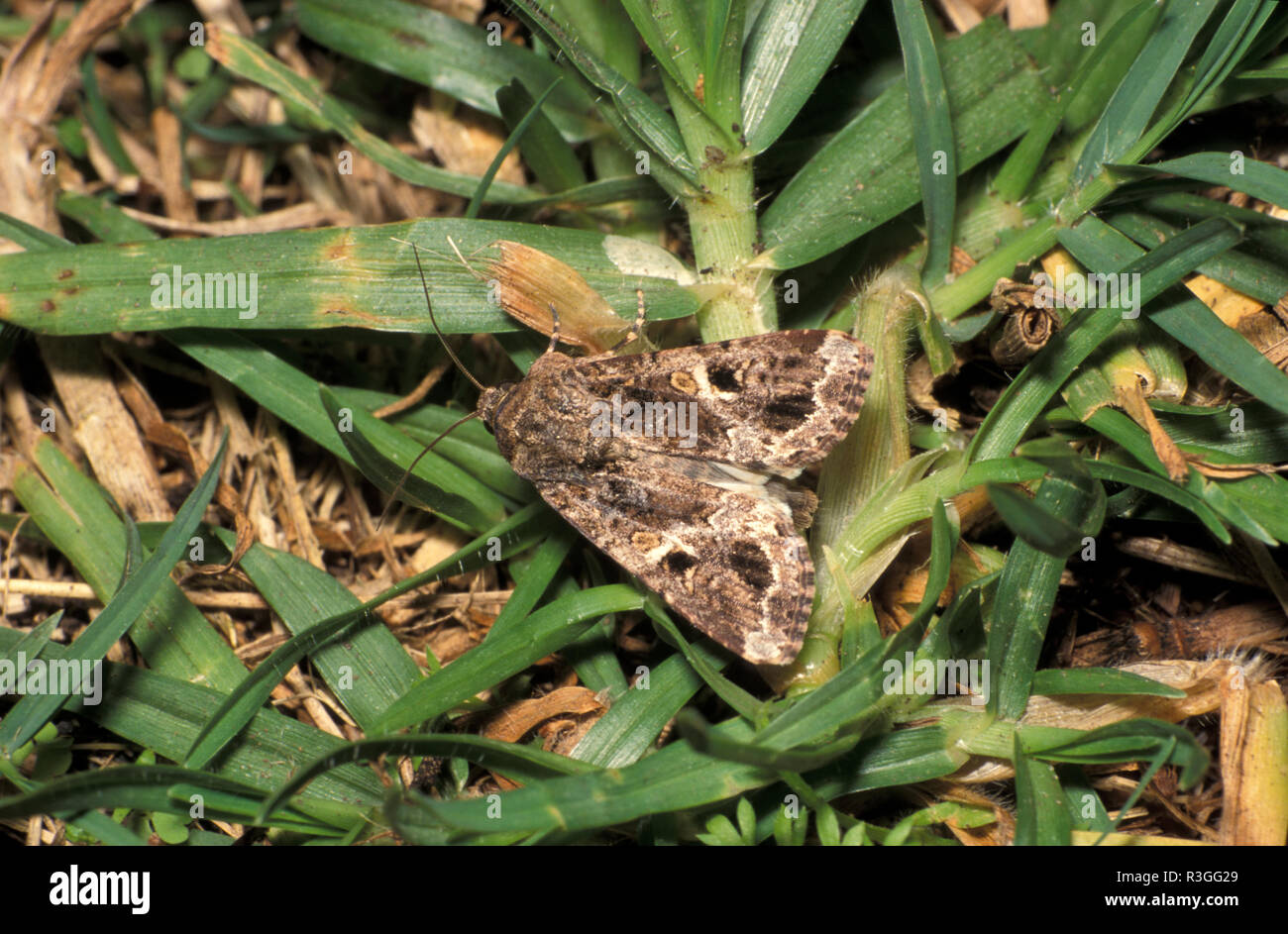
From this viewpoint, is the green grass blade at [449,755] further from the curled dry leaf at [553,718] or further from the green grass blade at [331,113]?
the green grass blade at [331,113]

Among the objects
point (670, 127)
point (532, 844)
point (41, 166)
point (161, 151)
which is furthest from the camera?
point (161, 151)

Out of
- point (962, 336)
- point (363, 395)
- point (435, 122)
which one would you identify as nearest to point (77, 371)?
point (363, 395)

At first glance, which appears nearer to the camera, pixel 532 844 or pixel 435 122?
pixel 532 844

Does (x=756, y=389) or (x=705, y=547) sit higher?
(x=756, y=389)

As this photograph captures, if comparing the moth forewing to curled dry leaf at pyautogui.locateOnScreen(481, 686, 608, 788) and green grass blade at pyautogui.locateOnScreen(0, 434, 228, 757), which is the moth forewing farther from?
green grass blade at pyautogui.locateOnScreen(0, 434, 228, 757)

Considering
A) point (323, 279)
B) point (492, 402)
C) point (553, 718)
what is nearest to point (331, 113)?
point (323, 279)

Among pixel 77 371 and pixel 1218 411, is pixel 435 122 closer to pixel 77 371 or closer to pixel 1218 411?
pixel 77 371

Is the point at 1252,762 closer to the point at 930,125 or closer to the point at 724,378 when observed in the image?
the point at 724,378
